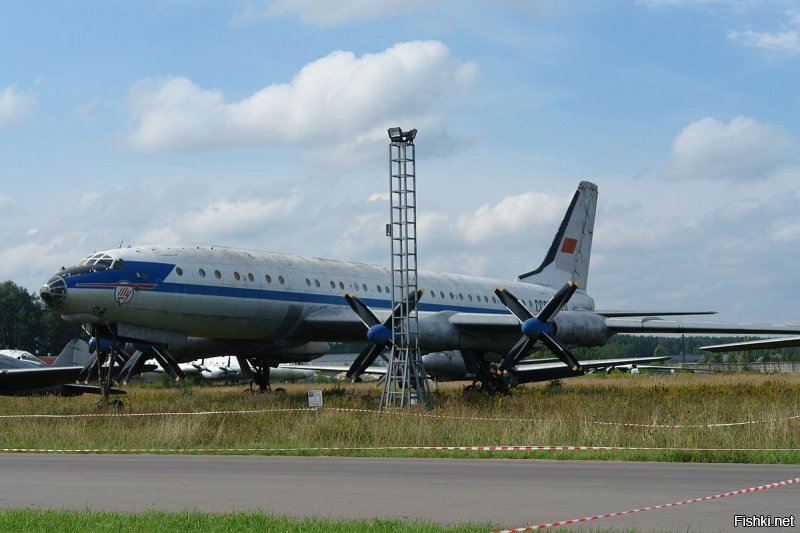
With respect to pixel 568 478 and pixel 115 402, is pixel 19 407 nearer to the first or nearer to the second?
pixel 115 402

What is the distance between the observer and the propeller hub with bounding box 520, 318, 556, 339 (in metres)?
26.8

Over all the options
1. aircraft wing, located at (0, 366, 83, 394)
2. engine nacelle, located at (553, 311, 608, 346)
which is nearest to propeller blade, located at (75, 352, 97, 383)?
aircraft wing, located at (0, 366, 83, 394)

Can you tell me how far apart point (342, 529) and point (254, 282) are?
19.7 meters

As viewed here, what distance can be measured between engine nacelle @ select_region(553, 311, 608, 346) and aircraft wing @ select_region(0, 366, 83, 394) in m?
15.4

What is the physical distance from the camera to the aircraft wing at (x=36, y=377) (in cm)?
3178

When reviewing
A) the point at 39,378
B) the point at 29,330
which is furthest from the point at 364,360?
the point at 29,330

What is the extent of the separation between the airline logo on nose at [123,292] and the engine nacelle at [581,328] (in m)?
11.8

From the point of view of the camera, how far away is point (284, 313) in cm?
2853

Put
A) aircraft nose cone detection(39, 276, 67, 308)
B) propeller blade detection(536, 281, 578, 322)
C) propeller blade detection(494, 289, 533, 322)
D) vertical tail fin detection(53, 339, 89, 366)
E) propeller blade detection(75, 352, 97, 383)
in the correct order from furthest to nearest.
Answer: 1. vertical tail fin detection(53, 339, 89, 366)
2. propeller blade detection(75, 352, 97, 383)
3. propeller blade detection(494, 289, 533, 322)
4. propeller blade detection(536, 281, 578, 322)
5. aircraft nose cone detection(39, 276, 67, 308)

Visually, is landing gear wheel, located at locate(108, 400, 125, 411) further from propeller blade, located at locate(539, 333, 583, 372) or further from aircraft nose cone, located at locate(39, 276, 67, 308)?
propeller blade, located at locate(539, 333, 583, 372)

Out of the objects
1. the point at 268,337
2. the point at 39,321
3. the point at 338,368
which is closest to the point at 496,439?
the point at 268,337

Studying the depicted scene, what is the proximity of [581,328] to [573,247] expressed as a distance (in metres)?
13.2

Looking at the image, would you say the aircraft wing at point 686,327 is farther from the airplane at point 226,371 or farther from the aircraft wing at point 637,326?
the airplane at point 226,371

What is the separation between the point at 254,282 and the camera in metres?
27.7
